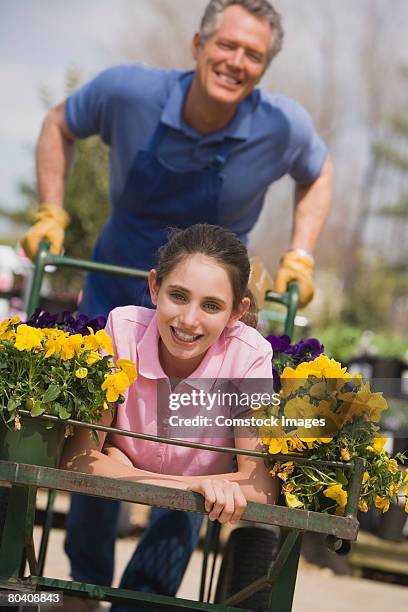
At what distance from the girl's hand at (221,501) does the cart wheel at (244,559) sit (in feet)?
2.88

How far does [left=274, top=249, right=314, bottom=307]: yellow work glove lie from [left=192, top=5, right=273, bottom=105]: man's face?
54 cm

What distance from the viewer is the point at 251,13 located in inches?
144

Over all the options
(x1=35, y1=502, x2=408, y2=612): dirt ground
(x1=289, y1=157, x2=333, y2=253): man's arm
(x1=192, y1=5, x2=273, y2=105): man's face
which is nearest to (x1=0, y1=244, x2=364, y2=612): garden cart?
(x1=289, y1=157, x2=333, y2=253): man's arm

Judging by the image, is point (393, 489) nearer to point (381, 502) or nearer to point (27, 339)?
point (381, 502)

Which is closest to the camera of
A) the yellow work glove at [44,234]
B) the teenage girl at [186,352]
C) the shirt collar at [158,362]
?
the teenage girl at [186,352]

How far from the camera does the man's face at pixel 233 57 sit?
359 centimetres

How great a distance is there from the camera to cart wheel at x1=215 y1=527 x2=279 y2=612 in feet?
9.65

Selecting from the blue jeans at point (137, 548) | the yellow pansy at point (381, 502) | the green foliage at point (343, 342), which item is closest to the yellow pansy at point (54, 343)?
the yellow pansy at point (381, 502)

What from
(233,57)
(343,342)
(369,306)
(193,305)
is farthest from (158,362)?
(369,306)

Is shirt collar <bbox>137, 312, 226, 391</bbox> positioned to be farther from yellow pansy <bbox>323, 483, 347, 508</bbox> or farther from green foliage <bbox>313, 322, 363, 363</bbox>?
green foliage <bbox>313, 322, 363, 363</bbox>

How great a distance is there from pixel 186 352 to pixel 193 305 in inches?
4.0

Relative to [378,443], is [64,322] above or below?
above

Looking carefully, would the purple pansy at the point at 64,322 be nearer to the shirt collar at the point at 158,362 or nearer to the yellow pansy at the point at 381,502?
the shirt collar at the point at 158,362

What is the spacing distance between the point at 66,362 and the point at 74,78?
34.8 feet
